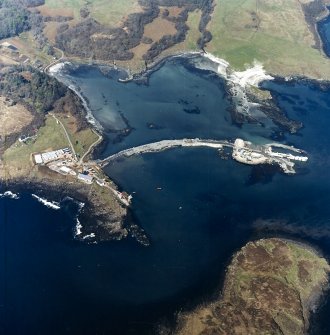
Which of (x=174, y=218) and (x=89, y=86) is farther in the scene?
(x=89, y=86)

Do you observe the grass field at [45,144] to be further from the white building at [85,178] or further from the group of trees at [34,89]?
the white building at [85,178]

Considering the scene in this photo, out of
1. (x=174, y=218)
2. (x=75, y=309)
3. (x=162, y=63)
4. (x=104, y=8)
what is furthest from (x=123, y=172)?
(x=104, y=8)

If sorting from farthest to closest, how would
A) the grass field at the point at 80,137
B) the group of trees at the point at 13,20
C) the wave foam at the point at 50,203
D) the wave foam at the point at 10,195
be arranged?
the group of trees at the point at 13,20
the grass field at the point at 80,137
the wave foam at the point at 10,195
the wave foam at the point at 50,203

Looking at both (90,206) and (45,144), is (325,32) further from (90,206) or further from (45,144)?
(90,206)

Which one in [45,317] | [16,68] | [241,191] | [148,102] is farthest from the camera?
A: [16,68]

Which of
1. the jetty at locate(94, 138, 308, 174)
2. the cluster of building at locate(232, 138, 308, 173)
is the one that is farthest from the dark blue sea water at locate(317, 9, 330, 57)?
the cluster of building at locate(232, 138, 308, 173)

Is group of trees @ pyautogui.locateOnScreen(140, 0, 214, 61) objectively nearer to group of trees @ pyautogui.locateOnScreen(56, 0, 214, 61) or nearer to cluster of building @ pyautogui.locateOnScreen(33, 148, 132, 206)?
group of trees @ pyautogui.locateOnScreen(56, 0, 214, 61)

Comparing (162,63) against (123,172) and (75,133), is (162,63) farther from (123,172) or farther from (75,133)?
(123,172)

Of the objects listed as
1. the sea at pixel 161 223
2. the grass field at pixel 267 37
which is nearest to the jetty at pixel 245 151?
the sea at pixel 161 223
